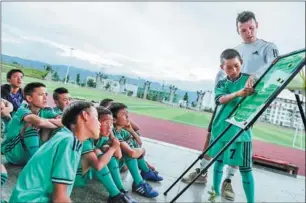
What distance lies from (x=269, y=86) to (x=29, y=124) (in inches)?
65.1

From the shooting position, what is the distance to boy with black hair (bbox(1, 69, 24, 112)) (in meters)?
2.71

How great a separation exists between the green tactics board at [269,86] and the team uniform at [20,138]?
4.65 ft

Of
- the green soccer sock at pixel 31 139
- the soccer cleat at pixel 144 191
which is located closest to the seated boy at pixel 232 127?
the soccer cleat at pixel 144 191

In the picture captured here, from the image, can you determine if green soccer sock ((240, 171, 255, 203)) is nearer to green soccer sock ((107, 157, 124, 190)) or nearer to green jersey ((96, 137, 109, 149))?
green soccer sock ((107, 157, 124, 190))

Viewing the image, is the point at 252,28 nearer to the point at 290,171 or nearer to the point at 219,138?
the point at 219,138

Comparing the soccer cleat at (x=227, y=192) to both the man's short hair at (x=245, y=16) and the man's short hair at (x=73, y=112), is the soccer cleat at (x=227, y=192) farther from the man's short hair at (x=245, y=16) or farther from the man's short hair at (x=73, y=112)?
the man's short hair at (x=73, y=112)

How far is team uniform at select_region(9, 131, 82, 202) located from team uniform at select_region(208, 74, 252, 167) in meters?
1.47

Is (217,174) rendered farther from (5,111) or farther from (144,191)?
(5,111)

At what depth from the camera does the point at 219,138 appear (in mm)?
2262

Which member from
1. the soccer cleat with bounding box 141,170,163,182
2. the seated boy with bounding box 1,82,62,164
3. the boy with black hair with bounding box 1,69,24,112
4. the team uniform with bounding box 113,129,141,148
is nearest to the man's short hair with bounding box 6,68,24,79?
the boy with black hair with bounding box 1,69,24,112

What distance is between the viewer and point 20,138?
2.14 meters

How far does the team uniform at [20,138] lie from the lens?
209cm

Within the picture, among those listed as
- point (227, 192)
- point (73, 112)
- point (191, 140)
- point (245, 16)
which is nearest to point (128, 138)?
point (227, 192)

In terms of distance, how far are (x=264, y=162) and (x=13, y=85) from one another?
399cm
